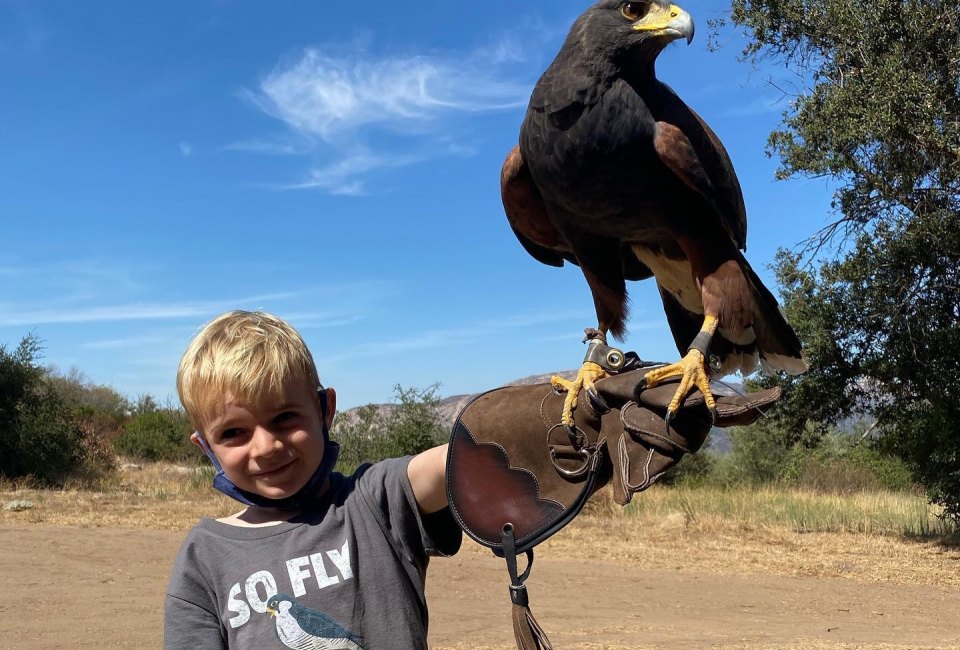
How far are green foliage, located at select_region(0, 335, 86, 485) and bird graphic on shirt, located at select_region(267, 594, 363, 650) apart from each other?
613 inches

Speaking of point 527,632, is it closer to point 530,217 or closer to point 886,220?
point 530,217

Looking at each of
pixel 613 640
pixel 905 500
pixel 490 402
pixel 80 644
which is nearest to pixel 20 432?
pixel 80 644

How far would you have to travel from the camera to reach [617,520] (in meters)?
12.8

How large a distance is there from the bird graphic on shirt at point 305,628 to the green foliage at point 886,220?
8.49 meters

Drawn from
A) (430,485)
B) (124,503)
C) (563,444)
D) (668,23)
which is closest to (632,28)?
(668,23)

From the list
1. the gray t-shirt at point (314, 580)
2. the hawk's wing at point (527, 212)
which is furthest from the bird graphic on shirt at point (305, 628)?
the hawk's wing at point (527, 212)

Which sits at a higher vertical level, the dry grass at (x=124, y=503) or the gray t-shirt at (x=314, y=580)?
the gray t-shirt at (x=314, y=580)

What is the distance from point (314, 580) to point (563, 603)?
6380 mm

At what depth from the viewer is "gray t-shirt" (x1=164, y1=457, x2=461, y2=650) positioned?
1.53 metres

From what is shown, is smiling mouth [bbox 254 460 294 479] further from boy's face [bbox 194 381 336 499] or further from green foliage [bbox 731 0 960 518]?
green foliage [bbox 731 0 960 518]

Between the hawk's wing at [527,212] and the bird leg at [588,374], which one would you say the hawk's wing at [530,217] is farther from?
the bird leg at [588,374]

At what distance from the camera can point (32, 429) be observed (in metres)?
14.8

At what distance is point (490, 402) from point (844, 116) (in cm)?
817

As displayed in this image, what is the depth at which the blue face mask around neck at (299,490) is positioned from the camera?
1612 millimetres
